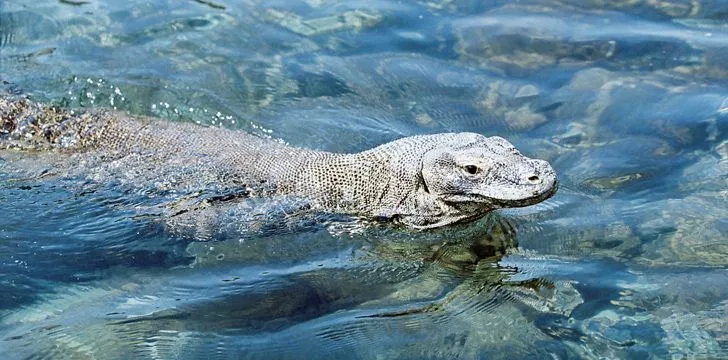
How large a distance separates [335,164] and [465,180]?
1057 mm

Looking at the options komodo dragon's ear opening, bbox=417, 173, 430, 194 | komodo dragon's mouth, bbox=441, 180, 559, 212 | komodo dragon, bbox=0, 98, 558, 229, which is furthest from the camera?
komodo dragon's ear opening, bbox=417, 173, 430, 194

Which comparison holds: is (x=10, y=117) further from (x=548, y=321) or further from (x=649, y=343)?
(x=649, y=343)

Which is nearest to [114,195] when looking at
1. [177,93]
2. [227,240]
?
[227,240]

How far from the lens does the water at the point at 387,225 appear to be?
17.6ft

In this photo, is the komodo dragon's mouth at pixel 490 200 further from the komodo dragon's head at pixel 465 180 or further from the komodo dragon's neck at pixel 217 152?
the komodo dragon's neck at pixel 217 152

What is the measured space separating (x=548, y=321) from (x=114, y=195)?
3.34 metres

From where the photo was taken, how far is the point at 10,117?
24.3ft

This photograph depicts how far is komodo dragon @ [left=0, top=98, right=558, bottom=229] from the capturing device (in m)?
6.16

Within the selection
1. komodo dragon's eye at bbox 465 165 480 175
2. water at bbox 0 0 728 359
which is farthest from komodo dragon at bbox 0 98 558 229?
water at bbox 0 0 728 359

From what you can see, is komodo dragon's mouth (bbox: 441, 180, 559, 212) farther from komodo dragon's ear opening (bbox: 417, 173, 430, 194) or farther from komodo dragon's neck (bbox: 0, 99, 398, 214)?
komodo dragon's neck (bbox: 0, 99, 398, 214)

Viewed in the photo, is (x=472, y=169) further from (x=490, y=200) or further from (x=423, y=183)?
(x=423, y=183)

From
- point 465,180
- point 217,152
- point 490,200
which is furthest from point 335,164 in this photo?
point 490,200

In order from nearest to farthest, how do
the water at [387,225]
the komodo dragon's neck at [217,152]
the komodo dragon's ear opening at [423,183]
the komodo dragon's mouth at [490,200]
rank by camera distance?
the water at [387,225]
the komodo dragon's mouth at [490,200]
the komodo dragon's ear opening at [423,183]
the komodo dragon's neck at [217,152]

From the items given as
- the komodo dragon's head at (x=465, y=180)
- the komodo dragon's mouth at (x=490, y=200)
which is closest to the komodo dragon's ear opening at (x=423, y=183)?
the komodo dragon's head at (x=465, y=180)
